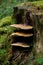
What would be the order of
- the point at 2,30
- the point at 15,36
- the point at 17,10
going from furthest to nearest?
the point at 2,30, the point at 17,10, the point at 15,36

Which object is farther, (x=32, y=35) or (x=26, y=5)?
(x=26, y=5)

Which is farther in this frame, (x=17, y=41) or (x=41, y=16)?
(x=17, y=41)

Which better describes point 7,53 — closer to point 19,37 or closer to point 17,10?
point 19,37

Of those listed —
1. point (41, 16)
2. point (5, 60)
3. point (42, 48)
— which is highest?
point (41, 16)

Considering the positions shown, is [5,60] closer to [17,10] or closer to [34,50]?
[34,50]

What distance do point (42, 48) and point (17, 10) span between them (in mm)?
1646

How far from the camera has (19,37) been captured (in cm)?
654

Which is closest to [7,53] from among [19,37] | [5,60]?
[5,60]

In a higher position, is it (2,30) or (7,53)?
(2,30)

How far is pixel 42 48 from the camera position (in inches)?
241

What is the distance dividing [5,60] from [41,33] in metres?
1.36

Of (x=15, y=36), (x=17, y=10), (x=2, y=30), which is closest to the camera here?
(x=15, y=36)

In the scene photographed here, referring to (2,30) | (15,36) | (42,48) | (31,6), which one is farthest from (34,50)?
(2,30)

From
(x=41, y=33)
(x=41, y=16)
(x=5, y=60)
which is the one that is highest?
(x=41, y=16)
